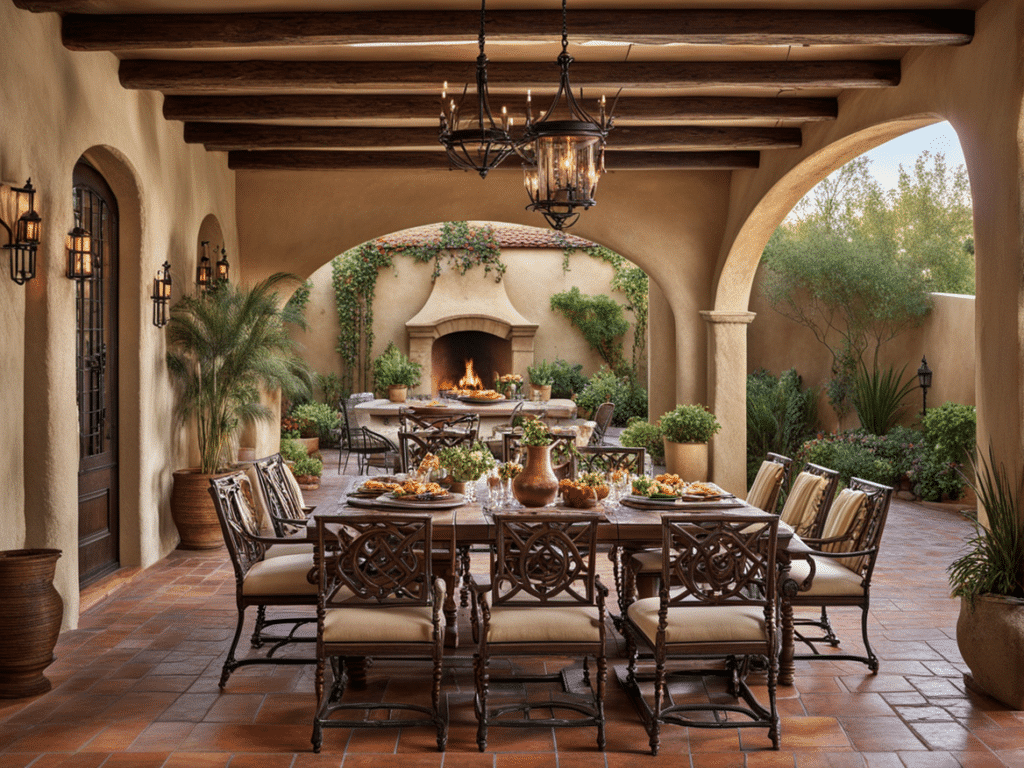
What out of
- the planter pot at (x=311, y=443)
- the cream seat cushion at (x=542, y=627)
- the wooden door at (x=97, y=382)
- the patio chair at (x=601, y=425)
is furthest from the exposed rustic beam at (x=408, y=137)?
the planter pot at (x=311, y=443)

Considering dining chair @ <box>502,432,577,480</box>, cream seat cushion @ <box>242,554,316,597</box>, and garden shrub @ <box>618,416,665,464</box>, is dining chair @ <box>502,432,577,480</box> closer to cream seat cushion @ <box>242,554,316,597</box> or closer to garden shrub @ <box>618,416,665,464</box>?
cream seat cushion @ <box>242,554,316,597</box>

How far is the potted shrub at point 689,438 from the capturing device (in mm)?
9812

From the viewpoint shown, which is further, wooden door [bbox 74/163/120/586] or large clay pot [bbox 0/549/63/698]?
wooden door [bbox 74/163/120/586]

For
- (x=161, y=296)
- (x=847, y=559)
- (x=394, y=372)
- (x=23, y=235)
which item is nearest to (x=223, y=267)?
(x=161, y=296)

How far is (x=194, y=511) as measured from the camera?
7.71m

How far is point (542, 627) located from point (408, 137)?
17.8ft

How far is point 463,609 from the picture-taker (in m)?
6.04

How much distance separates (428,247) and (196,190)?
827 centimetres

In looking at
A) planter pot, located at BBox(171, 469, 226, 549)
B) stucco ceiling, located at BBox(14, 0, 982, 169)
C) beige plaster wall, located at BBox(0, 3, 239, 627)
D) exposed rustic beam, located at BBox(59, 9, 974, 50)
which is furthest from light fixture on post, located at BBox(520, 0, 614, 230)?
planter pot, located at BBox(171, 469, 226, 549)

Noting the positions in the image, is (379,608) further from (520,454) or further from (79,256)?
(79,256)

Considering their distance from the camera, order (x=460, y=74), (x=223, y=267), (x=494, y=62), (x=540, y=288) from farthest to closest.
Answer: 1. (x=540, y=288)
2. (x=223, y=267)
3. (x=494, y=62)
4. (x=460, y=74)

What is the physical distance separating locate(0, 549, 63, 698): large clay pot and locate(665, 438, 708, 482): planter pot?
21.9ft

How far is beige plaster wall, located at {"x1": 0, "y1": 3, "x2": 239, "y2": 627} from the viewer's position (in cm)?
507

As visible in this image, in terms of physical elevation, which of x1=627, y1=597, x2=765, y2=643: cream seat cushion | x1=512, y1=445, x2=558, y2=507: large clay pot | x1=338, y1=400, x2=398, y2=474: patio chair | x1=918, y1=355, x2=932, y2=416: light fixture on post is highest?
x1=918, y1=355, x2=932, y2=416: light fixture on post
